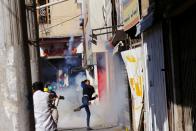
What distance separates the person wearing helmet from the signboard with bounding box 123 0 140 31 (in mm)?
3717

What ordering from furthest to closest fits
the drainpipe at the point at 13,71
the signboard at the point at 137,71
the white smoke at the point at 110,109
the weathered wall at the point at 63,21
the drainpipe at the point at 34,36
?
the weathered wall at the point at 63,21, the white smoke at the point at 110,109, the signboard at the point at 137,71, the drainpipe at the point at 34,36, the drainpipe at the point at 13,71


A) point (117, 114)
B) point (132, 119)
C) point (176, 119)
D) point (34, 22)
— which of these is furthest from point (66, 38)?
point (176, 119)

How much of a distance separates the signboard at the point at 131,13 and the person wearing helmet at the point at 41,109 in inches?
146

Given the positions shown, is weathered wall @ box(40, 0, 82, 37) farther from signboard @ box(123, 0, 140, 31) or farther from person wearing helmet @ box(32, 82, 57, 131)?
person wearing helmet @ box(32, 82, 57, 131)

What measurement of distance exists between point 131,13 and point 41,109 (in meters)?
4.79

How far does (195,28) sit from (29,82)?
12.2 feet

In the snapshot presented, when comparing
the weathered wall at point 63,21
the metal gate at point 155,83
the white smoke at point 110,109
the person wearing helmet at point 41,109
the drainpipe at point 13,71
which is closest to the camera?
the drainpipe at point 13,71

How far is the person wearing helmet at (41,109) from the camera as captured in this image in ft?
34.1

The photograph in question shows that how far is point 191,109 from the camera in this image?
31.3 ft

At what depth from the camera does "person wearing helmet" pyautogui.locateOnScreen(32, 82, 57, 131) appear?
34.1 ft

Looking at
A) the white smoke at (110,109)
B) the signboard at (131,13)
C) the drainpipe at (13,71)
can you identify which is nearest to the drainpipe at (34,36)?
the signboard at (131,13)

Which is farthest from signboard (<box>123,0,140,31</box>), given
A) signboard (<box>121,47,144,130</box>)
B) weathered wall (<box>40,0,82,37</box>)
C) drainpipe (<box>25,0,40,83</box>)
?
weathered wall (<box>40,0,82,37</box>)

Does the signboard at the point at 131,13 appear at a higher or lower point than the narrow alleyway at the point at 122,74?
higher

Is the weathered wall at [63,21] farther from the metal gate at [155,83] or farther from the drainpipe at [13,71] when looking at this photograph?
the drainpipe at [13,71]
